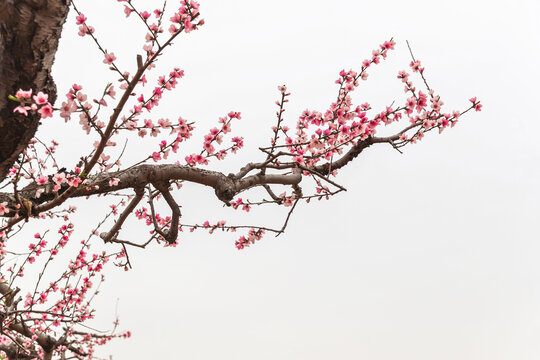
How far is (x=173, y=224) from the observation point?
328 cm

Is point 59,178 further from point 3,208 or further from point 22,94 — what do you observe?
point 22,94

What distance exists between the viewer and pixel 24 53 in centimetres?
183

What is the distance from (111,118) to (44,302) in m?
5.13

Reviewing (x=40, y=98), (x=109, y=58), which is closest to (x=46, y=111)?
(x=40, y=98)

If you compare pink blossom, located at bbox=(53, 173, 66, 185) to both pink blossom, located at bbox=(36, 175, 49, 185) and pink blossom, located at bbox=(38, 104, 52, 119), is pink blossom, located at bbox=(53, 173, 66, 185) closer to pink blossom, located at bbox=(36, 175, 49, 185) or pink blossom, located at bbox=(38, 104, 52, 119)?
pink blossom, located at bbox=(36, 175, 49, 185)

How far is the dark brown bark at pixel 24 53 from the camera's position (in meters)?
1.76

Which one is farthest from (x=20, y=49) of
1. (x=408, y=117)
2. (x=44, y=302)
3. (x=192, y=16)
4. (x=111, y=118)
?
(x=44, y=302)

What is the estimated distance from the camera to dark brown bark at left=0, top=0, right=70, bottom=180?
1764mm

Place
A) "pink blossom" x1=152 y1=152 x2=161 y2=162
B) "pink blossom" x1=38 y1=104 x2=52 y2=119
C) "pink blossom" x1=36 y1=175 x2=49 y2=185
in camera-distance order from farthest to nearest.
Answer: "pink blossom" x1=152 y1=152 x2=161 y2=162 → "pink blossom" x1=36 y1=175 x2=49 y2=185 → "pink blossom" x1=38 y1=104 x2=52 y2=119

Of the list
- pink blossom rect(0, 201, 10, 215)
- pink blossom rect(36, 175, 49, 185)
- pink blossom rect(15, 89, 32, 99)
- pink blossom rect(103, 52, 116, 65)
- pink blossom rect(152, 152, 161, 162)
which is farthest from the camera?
pink blossom rect(152, 152, 161, 162)

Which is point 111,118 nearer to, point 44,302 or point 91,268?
point 91,268

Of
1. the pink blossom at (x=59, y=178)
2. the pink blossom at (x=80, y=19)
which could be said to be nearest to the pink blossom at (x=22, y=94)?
the pink blossom at (x=80, y=19)

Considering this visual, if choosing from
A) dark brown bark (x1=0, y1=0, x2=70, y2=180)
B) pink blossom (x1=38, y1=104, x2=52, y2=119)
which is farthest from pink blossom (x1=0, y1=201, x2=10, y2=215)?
pink blossom (x1=38, y1=104, x2=52, y2=119)

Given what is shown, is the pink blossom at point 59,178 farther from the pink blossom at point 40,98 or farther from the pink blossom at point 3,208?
the pink blossom at point 40,98
